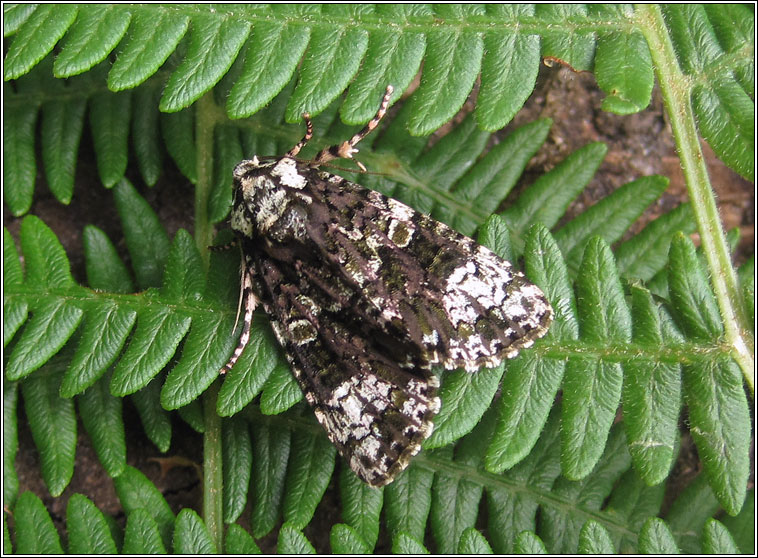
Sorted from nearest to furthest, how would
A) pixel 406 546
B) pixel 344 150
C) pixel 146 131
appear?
pixel 406 546 < pixel 344 150 < pixel 146 131

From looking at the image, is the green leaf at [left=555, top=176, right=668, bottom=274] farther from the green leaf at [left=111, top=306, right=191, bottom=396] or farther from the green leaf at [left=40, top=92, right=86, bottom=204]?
the green leaf at [left=40, top=92, right=86, bottom=204]

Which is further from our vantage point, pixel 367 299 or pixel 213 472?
pixel 213 472

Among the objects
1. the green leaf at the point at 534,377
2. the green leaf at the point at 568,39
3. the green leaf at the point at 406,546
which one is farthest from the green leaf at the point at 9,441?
the green leaf at the point at 568,39

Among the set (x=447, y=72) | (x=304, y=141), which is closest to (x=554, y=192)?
(x=447, y=72)

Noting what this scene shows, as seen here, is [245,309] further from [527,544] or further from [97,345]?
[527,544]

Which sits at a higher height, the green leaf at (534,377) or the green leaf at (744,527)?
the green leaf at (534,377)

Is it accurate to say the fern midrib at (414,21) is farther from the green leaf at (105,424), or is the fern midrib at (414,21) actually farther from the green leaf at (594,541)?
the green leaf at (594,541)

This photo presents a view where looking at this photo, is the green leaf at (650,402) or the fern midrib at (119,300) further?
the fern midrib at (119,300)
